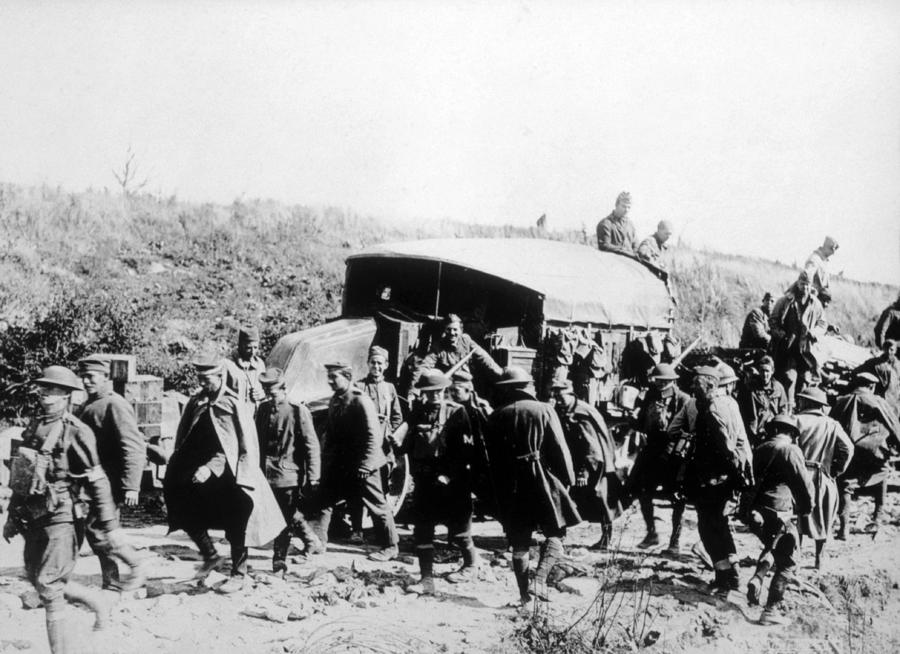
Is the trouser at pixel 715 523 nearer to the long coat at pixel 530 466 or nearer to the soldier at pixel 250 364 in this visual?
the long coat at pixel 530 466

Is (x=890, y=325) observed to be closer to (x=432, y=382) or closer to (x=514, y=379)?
(x=514, y=379)

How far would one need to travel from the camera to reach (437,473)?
620 cm

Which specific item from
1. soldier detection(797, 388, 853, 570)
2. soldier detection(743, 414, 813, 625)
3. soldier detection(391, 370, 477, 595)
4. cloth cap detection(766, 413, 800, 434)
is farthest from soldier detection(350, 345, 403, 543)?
soldier detection(797, 388, 853, 570)

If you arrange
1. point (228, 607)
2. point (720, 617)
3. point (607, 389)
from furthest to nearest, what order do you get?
point (607, 389)
point (720, 617)
point (228, 607)

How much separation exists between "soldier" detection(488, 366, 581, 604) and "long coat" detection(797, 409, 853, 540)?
2.31 meters

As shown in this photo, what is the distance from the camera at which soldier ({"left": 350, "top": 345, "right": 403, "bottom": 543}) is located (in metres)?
7.36

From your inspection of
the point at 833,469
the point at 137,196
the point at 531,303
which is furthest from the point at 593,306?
the point at 137,196

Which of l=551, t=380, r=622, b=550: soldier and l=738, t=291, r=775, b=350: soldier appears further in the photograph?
l=738, t=291, r=775, b=350: soldier

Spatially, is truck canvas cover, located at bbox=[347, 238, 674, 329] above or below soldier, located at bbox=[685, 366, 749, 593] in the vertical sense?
above

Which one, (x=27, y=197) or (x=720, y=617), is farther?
(x=27, y=197)

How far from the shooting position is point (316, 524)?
270 inches

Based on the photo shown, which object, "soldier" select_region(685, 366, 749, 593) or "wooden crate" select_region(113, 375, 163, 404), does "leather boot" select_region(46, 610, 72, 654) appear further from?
"soldier" select_region(685, 366, 749, 593)

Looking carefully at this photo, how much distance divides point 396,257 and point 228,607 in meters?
5.02

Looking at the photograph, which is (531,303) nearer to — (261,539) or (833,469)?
(833,469)
